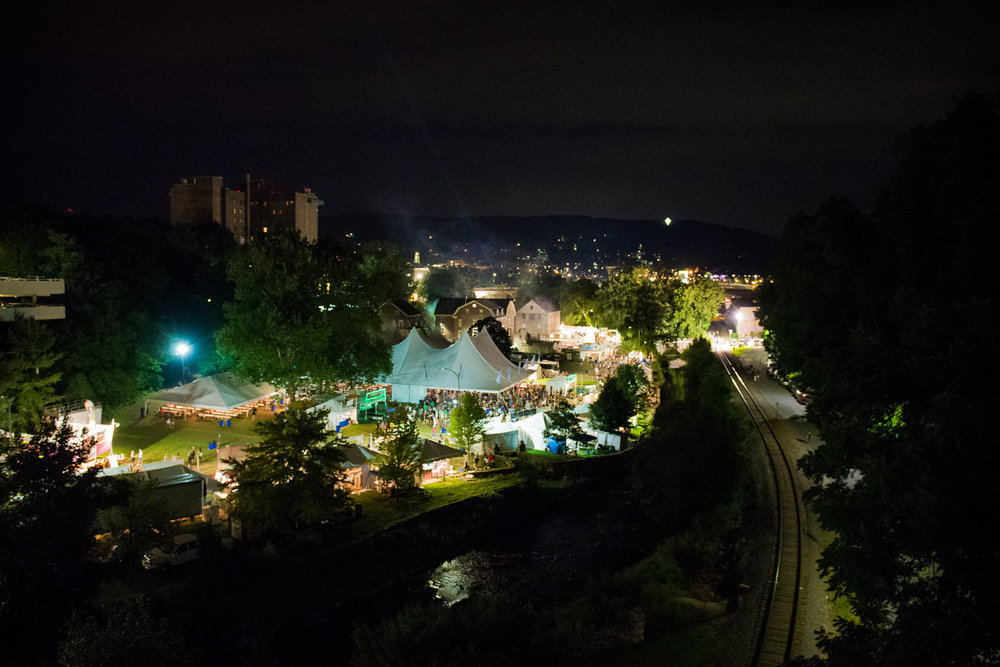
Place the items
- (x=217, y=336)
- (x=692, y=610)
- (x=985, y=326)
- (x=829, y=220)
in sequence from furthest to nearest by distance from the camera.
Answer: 1. (x=217, y=336)
2. (x=829, y=220)
3. (x=692, y=610)
4. (x=985, y=326)

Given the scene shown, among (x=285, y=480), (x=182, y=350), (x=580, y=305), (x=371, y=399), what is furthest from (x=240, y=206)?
(x=285, y=480)

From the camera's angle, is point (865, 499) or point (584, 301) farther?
point (584, 301)

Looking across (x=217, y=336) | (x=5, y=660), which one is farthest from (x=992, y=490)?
(x=217, y=336)

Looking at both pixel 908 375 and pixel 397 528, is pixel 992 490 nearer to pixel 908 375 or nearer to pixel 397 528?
pixel 908 375

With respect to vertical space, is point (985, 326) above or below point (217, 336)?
above

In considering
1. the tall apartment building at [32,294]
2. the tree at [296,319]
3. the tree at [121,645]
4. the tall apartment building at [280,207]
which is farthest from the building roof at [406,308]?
the tall apartment building at [280,207]

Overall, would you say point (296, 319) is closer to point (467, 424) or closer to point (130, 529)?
point (467, 424)

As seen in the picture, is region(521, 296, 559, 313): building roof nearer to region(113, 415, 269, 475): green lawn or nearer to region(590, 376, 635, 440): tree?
region(590, 376, 635, 440): tree
